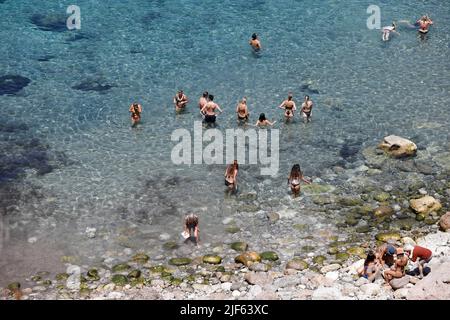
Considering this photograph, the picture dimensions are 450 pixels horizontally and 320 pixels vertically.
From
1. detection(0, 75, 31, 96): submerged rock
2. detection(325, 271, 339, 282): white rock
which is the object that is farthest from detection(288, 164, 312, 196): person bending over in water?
detection(0, 75, 31, 96): submerged rock

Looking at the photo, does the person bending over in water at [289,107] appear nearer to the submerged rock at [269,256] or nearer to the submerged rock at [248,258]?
the submerged rock at [269,256]

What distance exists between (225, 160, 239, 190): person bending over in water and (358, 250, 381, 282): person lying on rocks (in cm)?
684

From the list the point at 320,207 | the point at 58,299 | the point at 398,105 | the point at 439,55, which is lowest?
the point at 58,299

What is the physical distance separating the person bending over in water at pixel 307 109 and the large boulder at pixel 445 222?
8.86 metres

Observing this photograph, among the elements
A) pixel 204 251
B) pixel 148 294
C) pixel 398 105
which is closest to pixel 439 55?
pixel 398 105

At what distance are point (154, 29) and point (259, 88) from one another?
920 cm

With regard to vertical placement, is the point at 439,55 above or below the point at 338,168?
above

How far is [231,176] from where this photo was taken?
80.7 ft

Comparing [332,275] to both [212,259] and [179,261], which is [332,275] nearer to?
[212,259]

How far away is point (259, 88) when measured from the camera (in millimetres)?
31922

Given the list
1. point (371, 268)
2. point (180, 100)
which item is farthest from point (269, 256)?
point (180, 100)
